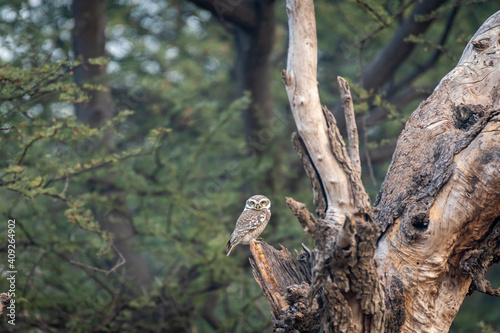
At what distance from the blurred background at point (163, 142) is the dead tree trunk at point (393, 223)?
1796mm

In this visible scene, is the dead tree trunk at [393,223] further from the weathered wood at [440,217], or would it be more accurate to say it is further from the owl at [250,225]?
the owl at [250,225]

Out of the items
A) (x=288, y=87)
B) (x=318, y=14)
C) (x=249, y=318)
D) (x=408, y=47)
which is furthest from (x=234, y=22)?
(x=249, y=318)

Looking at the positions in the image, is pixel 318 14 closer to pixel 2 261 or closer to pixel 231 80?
pixel 231 80

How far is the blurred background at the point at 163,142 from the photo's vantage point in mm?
4801

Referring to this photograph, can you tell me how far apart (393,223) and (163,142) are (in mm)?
4433

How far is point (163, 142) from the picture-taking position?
6.66 m

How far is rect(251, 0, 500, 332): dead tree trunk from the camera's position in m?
2.45

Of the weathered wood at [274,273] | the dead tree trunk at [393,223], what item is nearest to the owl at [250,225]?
the weathered wood at [274,273]

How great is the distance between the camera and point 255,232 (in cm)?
434

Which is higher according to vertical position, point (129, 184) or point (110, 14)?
point (110, 14)

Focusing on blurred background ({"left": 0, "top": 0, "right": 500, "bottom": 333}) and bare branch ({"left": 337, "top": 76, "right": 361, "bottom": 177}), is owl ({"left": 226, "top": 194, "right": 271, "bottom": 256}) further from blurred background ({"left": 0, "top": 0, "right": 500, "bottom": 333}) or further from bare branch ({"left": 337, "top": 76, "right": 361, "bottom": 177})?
bare branch ({"left": 337, "top": 76, "right": 361, "bottom": 177})

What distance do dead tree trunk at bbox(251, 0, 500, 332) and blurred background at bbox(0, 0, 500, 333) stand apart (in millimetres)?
1796

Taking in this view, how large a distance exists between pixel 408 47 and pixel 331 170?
12.7 feet

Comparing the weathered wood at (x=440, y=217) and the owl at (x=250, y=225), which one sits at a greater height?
the weathered wood at (x=440, y=217)
